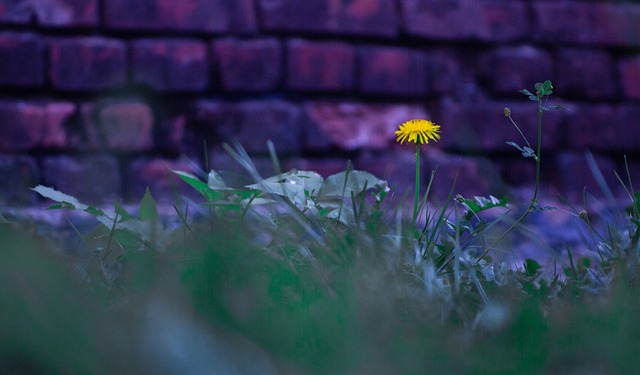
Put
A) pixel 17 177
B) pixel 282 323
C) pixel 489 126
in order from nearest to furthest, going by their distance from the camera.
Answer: pixel 282 323
pixel 17 177
pixel 489 126

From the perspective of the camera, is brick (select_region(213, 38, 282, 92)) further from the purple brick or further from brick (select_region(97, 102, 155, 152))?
the purple brick

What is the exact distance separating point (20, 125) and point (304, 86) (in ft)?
1.80

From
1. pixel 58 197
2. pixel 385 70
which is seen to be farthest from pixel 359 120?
pixel 58 197

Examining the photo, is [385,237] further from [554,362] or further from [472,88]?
[472,88]

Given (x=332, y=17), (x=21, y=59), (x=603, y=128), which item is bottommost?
(x=603, y=128)

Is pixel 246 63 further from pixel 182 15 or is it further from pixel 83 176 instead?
pixel 83 176

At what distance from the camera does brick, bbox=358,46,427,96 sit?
4.63 ft

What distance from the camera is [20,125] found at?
127cm

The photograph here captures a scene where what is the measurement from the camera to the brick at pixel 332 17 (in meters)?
1.37

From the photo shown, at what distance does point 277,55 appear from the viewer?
137 cm

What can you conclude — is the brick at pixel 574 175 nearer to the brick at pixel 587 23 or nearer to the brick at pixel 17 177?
the brick at pixel 587 23

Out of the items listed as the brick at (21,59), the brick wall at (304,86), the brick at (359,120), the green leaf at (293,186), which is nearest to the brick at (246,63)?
the brick wall at (304,86)

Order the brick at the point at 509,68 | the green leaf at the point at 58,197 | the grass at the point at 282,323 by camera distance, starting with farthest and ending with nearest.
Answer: the brick at the point at 509,68, the green leaf at the point at 58,197, the grass at the point at 282,323

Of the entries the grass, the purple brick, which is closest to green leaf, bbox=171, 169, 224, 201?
the grass
